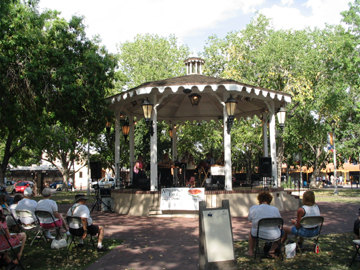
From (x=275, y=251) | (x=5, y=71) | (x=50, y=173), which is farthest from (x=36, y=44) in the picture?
(x=50, y=173)

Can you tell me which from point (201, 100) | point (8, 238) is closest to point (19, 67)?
point (8, 238)

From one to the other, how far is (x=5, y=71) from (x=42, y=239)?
602 cm

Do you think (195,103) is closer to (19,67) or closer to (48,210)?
(19,67)

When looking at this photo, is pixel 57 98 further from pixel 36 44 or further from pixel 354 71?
pixel 354 71

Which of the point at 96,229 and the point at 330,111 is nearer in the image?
the point at 96,229

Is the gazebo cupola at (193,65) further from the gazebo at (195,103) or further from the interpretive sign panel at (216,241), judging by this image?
the interpretive sign panel at (216,241)

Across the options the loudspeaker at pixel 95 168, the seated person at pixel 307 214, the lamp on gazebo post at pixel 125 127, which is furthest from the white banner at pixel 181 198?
the seated person at pixel 307 214

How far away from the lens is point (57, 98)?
41.9 ft

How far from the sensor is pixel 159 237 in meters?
8.41

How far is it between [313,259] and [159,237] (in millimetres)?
3691

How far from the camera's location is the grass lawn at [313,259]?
5.79 metres

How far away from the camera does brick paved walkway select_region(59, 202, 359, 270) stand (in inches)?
241

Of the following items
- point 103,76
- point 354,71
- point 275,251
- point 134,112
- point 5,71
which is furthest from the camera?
point 354,71

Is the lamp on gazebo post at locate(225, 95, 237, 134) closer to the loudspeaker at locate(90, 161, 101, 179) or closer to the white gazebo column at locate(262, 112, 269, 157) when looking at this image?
the white gazebo column at locate(262, 112, 269, 157)
